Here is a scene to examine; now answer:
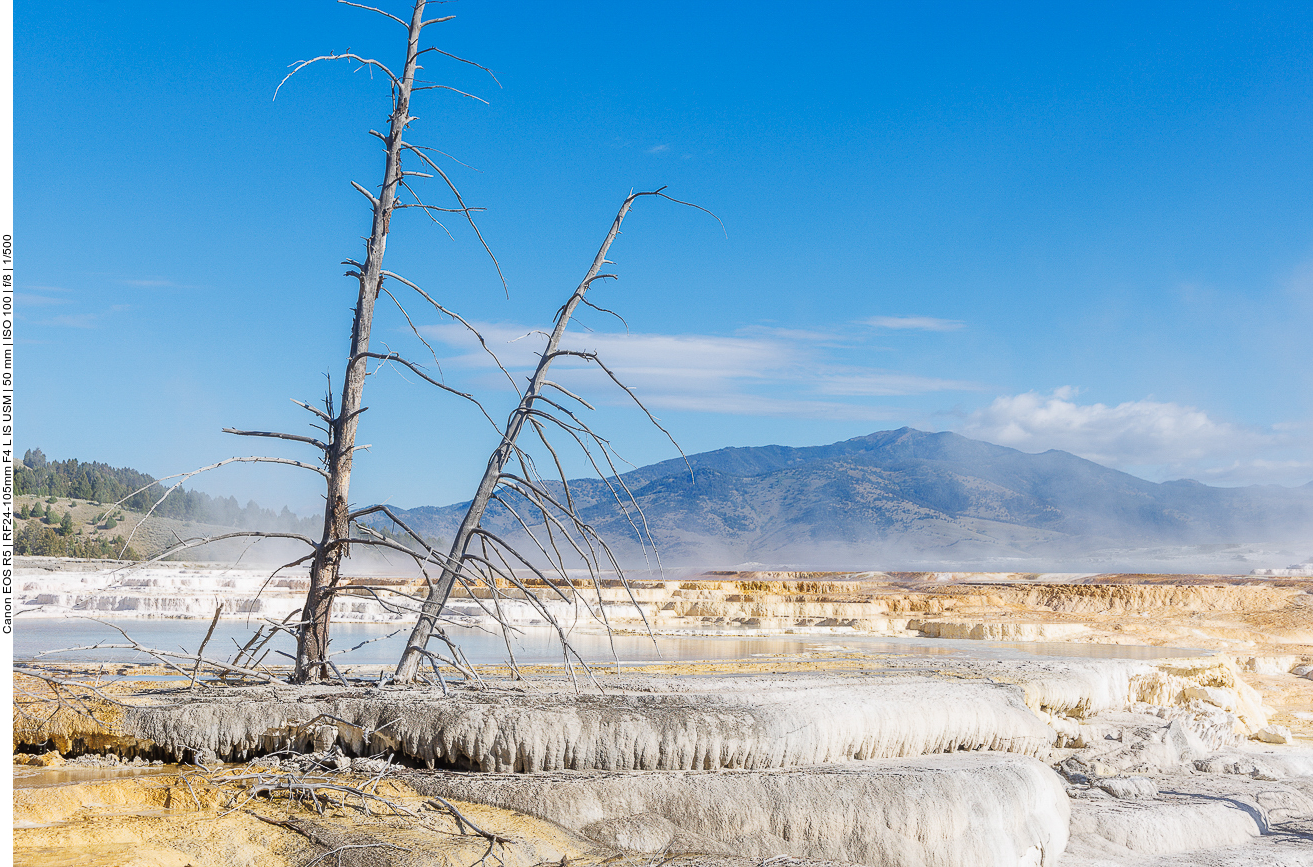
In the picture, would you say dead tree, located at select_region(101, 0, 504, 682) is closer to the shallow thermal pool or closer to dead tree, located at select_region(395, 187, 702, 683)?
dead tree, located at select_region(395, 187, 702, 683)

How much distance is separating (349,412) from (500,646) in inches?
636

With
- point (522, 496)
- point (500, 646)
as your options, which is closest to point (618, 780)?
point (522, 496)

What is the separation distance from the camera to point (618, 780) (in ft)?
20.0

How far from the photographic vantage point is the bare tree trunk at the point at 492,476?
24.8ft

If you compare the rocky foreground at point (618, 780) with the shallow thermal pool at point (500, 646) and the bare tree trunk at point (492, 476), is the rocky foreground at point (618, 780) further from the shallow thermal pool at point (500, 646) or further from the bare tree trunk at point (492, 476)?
the shallow thermal pool at point (500, 646)

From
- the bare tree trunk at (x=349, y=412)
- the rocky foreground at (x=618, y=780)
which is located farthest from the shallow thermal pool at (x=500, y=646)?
the bare tree trunk at (x=349, y=412)

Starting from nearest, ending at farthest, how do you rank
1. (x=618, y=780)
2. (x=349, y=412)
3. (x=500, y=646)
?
(x=618, y=780)
(x=349, y=412)
(x=500, y=646)

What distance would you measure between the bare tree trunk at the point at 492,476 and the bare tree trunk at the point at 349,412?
70cm

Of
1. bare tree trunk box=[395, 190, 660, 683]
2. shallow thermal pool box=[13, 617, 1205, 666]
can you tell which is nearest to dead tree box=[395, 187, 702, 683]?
bare tree trunk box=[395, 190, 660, 683]

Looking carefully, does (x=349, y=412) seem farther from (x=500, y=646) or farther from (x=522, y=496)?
(x=500, y=646)

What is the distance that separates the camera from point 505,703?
6.60 meters

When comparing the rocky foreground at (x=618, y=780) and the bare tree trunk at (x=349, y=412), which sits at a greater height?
the bare tree trunk at (x=349, y=412)

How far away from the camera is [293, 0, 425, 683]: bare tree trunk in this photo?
7266 mm

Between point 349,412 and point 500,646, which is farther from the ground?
point 349,412
